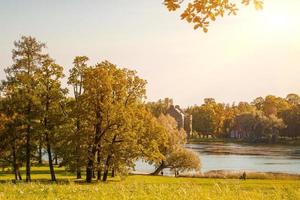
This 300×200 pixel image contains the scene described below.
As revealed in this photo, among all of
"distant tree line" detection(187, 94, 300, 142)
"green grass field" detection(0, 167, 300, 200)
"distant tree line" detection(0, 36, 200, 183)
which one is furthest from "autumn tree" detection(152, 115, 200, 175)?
"distant tree line" detection(187, 94, 300, 142)

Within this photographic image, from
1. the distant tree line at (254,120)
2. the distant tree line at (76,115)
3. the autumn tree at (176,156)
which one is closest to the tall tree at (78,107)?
the distant tree line at (76,115)

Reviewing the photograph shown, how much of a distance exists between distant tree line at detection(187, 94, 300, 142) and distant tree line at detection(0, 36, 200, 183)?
105m

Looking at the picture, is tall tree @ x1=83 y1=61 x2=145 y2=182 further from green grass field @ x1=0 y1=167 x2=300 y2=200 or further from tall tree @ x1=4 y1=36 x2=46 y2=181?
green grass field @ x1=0 y1=167 x2=300 y2=200

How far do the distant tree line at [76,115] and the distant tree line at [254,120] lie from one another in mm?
105097

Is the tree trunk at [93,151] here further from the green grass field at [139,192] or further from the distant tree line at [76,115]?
the green grass field at [139,192]

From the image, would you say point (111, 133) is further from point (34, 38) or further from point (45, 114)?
point (34, 38)

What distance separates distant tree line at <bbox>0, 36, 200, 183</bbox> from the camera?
35.8 m

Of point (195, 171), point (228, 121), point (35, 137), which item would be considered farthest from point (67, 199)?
point (228, 121)

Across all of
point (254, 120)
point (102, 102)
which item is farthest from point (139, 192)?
point (254, 120)

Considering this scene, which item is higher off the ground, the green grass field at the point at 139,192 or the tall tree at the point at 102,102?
the tall tree at the point at 102,102

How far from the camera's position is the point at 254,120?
14625cm

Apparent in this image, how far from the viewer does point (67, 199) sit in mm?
9375

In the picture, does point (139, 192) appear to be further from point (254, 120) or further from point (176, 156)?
point (254, 120)

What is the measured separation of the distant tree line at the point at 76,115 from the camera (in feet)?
117
